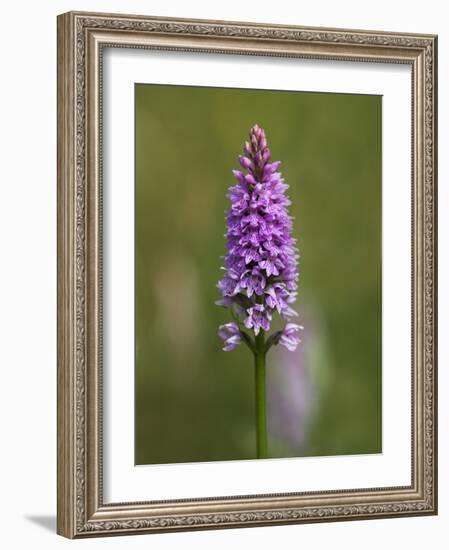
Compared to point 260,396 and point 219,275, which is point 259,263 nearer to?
point 219,275

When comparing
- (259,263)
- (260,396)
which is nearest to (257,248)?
(259,263)

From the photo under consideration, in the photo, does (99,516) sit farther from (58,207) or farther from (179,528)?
(58,207)

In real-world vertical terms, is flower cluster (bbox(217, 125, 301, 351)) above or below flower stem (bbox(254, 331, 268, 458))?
above

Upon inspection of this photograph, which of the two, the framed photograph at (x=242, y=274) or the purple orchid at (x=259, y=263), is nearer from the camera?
the framed photograph at (x=242, y=274)

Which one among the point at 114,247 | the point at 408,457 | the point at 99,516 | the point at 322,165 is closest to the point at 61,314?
the point at 114,247

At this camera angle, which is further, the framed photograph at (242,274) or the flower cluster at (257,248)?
the flower cluster at (257,248)

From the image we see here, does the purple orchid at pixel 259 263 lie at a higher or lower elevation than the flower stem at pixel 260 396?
higher
